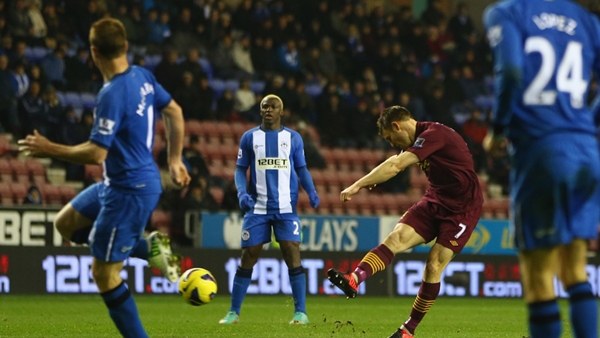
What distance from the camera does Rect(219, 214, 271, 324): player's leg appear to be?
9.91 metres

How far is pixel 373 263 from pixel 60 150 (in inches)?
125

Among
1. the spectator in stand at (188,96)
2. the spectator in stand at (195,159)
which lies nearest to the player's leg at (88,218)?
the spectator in stand at (195,159)

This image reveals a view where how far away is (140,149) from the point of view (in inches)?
239

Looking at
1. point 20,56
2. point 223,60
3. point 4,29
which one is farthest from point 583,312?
point 223,60

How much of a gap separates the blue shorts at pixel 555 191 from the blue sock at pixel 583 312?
0.28 metres

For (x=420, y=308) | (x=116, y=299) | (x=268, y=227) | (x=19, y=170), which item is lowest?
(x=420, y=308)

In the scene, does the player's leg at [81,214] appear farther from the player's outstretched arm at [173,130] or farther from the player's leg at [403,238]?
the player's leg at [403,238]

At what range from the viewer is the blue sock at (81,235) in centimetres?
641

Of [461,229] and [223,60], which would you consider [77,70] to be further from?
[461,229]

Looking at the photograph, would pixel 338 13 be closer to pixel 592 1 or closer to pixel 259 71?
pixel 259 71

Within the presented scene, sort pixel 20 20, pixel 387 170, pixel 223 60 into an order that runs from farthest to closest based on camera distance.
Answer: pixel 223 60
pixel 20 20
pixel 387 170

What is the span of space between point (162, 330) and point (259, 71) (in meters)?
12.5

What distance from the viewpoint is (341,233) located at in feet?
53.6

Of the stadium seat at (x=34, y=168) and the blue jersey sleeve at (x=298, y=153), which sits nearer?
the blue jersey sleeve at (x=298, y=153)
